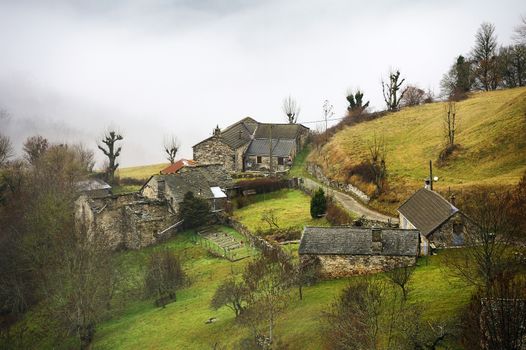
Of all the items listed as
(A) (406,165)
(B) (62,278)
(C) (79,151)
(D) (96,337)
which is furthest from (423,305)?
(C) (79,151)

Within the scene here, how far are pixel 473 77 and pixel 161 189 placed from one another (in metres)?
58.6

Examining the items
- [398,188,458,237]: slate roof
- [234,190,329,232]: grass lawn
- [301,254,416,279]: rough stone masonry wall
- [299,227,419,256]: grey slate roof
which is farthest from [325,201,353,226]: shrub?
[301,254,416,279]: rough stone masonry wall

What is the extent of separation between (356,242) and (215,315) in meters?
10.2

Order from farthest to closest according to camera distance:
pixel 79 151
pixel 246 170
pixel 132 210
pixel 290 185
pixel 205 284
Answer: pixel 79 151
pixel 246 170
pixel 290 185
pixel 132 210
pixel 205 284

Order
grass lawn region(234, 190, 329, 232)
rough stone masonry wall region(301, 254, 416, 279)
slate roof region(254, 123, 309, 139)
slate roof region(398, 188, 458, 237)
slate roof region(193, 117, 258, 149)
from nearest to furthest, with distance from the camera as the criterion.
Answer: rough stone masonry wall region(301, 254, 416, 279), slate roof region(398, 188, 458, 237), grass lawn region(234, 190, 329, 232), slate roof region(193, 117, 258, 149), slate roof region(254, 123, 309, 139)

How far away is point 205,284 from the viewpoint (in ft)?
129

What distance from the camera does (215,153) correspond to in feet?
241

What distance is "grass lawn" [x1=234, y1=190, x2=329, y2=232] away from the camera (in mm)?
46406

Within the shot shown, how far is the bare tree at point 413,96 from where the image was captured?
9006cm

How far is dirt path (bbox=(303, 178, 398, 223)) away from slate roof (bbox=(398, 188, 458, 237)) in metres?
3.85

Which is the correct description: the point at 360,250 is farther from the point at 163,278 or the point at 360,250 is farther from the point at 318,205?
the point at 163,278

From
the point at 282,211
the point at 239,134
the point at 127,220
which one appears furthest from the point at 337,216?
the point at 239,134

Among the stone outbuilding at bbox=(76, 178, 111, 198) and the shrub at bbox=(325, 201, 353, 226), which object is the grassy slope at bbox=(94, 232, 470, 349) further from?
the stone outbuilding at bbox=(76, 178, 111, 198)

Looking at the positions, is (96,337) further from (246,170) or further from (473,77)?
(473,77)
